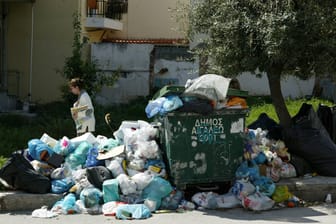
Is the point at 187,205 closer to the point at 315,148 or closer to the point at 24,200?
the point at 24,200

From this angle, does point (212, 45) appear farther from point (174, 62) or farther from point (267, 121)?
point (174, 62)

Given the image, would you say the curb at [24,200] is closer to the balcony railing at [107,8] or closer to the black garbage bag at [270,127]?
the black garbage bag at [270,127]

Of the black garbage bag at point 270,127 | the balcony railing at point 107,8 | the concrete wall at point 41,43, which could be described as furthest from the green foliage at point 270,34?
the balcony railing at point 107,8

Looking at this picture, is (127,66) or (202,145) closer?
(202,145)

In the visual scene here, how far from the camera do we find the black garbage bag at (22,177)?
6.54 m

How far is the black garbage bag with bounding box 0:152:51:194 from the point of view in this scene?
6.54 metres

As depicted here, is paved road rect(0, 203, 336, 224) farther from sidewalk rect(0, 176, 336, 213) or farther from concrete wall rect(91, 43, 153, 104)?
concrete wall rect(91, 43, 153, 104)

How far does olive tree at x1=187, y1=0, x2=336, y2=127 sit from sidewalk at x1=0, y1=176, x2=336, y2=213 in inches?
46.1

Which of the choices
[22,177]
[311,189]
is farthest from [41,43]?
[311,189]

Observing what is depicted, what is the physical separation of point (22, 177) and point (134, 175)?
4.29 feet

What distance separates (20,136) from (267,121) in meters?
4.50

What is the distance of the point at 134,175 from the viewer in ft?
22.0

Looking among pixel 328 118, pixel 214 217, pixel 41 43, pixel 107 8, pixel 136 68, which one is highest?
pixel 107 8

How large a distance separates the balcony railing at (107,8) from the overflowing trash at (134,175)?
1370 cm
